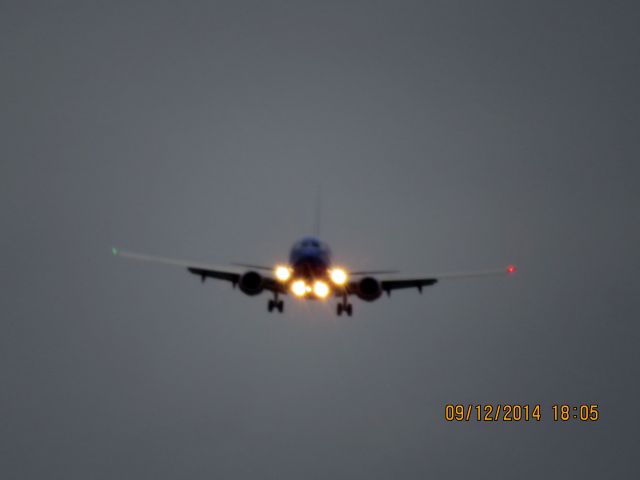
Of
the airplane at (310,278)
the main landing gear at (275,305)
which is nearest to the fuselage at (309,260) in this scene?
the airplane at (310,278)

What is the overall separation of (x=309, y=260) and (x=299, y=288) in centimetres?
210

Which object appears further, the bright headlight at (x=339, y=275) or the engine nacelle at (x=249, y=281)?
the engine nacelle at (x=249, y=281)

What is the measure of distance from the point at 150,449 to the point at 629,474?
7875 cm

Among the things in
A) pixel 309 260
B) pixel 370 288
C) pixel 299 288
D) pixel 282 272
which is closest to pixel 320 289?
pixel 299 288

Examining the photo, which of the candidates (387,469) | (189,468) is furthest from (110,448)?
(387,469)

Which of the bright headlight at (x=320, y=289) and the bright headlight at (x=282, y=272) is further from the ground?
the bright headlight at (x=320, y=289)

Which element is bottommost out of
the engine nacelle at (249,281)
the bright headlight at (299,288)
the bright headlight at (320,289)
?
the engine nacelle at (249,281)

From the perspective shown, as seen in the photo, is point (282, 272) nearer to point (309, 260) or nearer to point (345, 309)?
point (309, 260)

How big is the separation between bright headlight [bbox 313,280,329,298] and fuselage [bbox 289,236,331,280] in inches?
23.9

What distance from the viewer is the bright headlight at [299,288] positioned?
38750 mm

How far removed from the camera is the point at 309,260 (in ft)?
124

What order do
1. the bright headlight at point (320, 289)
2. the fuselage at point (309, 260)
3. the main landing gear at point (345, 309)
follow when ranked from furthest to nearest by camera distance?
1. the main landing gear at point (345, 309)
2. the bright headlight at point (320, 289)
3. the fuselage at point (309, 260)

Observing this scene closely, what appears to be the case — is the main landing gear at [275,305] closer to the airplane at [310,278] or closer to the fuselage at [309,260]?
the airplane at [310,278]

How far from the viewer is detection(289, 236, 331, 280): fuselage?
3788cm
